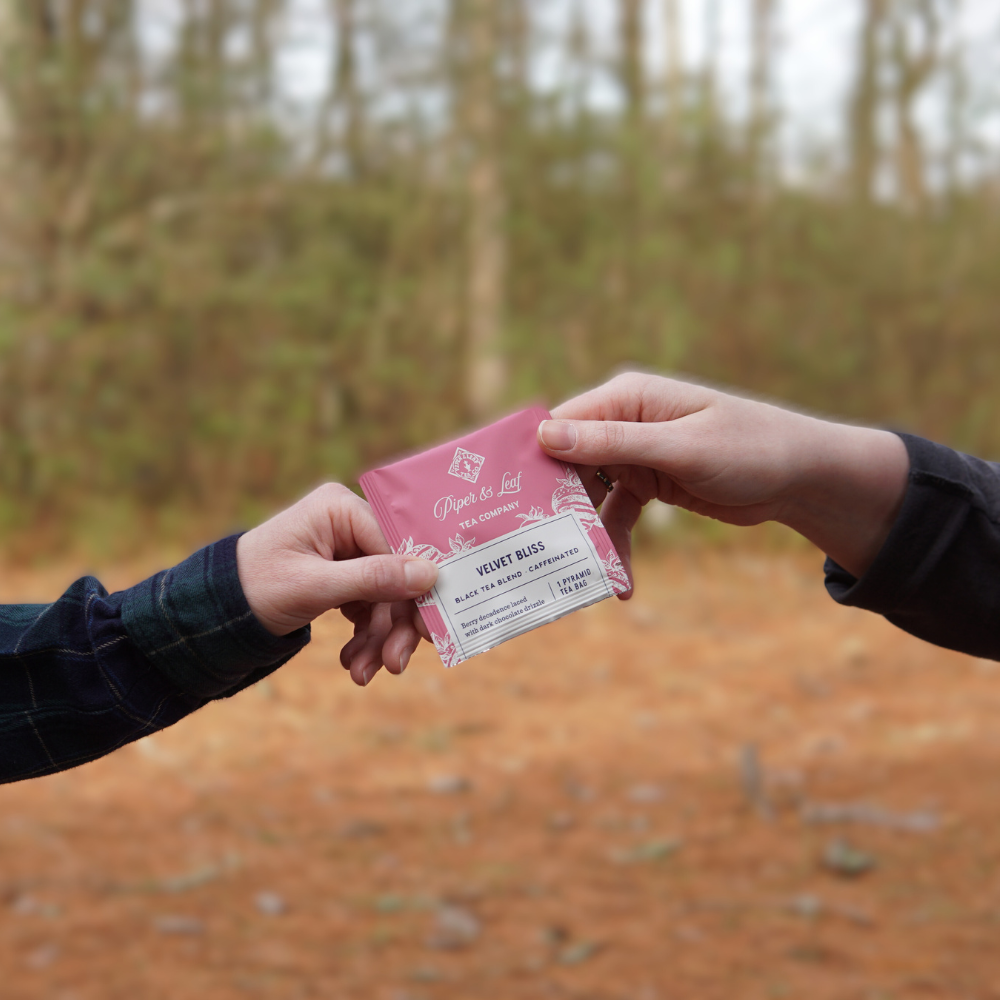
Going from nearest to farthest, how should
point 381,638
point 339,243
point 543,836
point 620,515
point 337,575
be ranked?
point 337,575, point 381,638, point 620,515, point 543,836, point 339,243

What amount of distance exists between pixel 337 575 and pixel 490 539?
0.19 m

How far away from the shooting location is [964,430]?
615cm

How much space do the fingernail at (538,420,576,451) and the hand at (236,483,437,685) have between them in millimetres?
205

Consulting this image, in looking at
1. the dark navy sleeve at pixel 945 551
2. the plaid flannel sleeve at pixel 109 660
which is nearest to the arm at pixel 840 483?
the dark navy sleeve at pixel 945 551

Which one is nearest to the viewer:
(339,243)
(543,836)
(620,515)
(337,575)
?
(337,575)

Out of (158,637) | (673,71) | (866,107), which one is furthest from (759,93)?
(158,637)

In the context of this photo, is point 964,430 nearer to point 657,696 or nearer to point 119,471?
point 657,696

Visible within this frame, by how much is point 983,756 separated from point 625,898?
65.9 inches

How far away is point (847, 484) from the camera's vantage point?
4.08ft

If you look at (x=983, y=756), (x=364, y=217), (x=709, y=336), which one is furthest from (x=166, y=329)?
(x=983, y=756)

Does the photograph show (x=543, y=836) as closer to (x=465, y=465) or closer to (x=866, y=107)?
(x=465, y=465)

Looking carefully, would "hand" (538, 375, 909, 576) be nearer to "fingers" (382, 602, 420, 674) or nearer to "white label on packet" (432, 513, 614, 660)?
"white label on packet" (432, 513, 614, 660)

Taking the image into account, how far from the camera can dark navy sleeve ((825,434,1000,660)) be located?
1225mm

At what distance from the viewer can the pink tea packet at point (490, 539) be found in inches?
43.6
